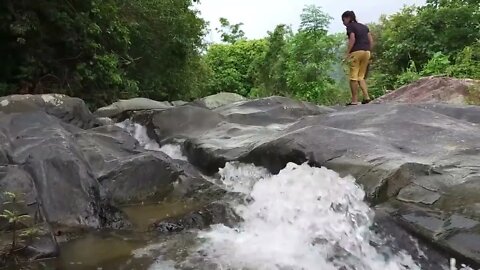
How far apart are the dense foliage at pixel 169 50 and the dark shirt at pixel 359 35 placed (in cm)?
547

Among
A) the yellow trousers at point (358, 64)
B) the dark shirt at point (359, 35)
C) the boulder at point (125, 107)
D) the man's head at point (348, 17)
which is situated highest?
the man's head at point (348, 17)

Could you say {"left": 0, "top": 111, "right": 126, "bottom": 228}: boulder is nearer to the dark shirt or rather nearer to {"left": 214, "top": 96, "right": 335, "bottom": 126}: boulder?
{"left": 214, "top": 96, "right": 335, "bottom": 126}: boulder

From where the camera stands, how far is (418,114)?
7.40m

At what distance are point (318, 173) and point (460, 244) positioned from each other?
1819 mm

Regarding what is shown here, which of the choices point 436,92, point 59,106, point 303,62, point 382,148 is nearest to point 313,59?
point 303,62

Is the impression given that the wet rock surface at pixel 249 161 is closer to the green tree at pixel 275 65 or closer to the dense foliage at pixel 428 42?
the dense foliage at pixel 428 42

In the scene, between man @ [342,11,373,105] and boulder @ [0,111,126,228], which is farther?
man @ [342,11,373,105]

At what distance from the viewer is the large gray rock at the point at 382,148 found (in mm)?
4480

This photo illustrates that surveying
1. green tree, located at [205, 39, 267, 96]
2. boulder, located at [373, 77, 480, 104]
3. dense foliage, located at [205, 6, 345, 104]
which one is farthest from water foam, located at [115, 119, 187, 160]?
green tree, located at [205, 39, 267, 96]

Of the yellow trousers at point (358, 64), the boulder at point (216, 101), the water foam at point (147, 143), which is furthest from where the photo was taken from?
the boulder at point (216, 101)

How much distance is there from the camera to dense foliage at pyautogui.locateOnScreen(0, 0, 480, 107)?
12734 mm

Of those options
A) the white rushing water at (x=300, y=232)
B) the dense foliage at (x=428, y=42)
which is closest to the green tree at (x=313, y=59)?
the dense foliage at (x=428, y=42)

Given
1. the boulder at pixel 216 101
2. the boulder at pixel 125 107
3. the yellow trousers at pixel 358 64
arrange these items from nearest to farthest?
the yellow trousers at pixel 358 64
the boulder at pixel 125 107
the boulder at pixel 216 101

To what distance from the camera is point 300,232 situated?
4.94 m
